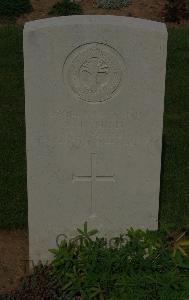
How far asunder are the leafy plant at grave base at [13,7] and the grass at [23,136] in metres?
0.99

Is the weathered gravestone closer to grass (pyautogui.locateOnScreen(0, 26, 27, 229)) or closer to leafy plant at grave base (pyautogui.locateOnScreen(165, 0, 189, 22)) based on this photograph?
grass (pyautogui.locateOnScreen(0, 26, 27, 229))

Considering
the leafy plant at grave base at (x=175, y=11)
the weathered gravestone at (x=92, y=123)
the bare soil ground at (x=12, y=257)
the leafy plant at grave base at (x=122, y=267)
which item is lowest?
the bare soil ground at (x=12, y=257)

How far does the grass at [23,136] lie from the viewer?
6719 millimetres

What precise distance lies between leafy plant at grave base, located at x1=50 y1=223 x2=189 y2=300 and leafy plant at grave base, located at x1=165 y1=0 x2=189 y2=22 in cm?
738

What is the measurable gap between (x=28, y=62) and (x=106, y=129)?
2.59ft

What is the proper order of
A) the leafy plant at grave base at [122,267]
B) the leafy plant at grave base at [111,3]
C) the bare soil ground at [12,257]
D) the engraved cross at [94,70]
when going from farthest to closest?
the leafy plant at grave base at [111,3] → the bare soil ground at [12,257] → the leafy plant at grave base at [122,267] → the engraved cross at [94,70]

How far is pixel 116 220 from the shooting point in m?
5.53

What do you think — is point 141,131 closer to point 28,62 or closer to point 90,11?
point 28,62

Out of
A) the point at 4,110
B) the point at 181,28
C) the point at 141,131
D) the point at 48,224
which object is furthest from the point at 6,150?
the point at 181,28

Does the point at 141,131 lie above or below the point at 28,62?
below

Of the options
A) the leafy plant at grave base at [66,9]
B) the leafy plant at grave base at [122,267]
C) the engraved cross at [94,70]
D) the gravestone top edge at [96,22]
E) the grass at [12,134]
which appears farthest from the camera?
the leafy plant at grave base at [66,9]

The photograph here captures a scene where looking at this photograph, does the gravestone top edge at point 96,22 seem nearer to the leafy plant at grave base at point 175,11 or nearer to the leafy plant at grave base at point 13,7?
the leafy plant at grave base at point 175,11

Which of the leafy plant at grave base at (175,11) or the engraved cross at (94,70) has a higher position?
the leafy plant at grave base at (175,11)

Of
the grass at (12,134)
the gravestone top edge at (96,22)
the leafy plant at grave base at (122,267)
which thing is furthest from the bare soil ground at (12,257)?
the gravestone top edge at (96,22)
